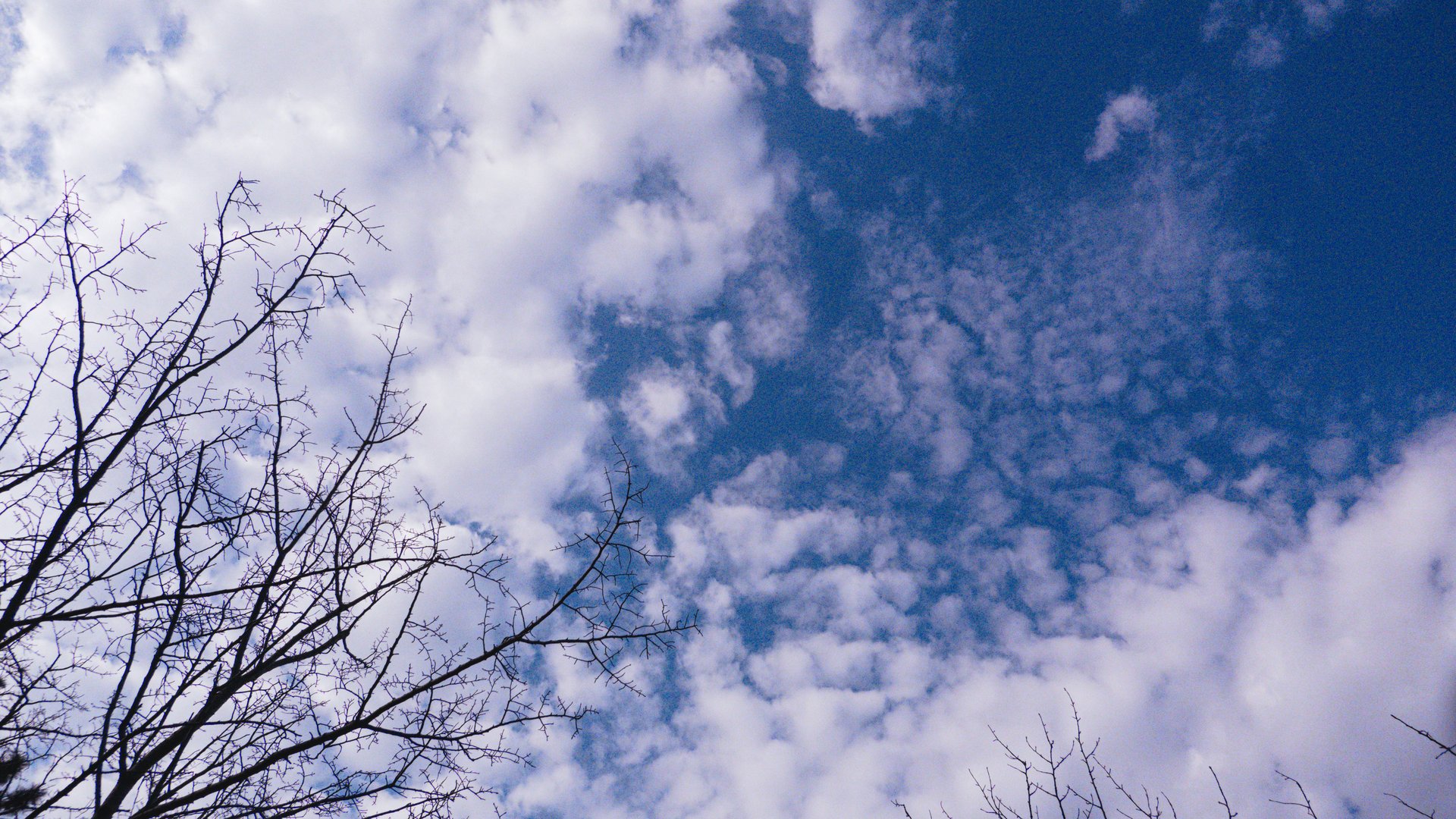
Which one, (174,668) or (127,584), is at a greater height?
(127,584)

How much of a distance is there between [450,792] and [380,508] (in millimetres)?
1833

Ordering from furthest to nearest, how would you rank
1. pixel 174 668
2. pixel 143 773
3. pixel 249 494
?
1. pixel 249 494
2. pixel 174 668
3. pixel 143 773

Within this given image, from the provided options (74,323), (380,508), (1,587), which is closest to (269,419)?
(380,508)

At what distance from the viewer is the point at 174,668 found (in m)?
3.95

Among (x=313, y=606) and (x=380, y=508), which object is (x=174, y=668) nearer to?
(x=313, y=606)

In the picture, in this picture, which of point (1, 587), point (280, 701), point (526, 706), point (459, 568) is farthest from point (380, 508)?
point (1, 587)

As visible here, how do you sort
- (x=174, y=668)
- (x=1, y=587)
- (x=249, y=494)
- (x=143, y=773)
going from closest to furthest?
(x=143, y=773)
(x=1, y=587)
(x=174, y=668)
(x=249, y=494)

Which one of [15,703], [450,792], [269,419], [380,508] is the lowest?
[450,792]

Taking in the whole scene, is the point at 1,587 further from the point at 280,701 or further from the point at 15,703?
the point at 280,701

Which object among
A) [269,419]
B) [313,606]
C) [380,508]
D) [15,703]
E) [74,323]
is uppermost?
[74,323]

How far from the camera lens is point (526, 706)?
4.09 m

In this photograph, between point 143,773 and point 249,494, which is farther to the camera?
point 249,494

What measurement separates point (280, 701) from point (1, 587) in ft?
5.23

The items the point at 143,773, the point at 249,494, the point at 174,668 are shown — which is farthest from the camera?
the point at 249,494
